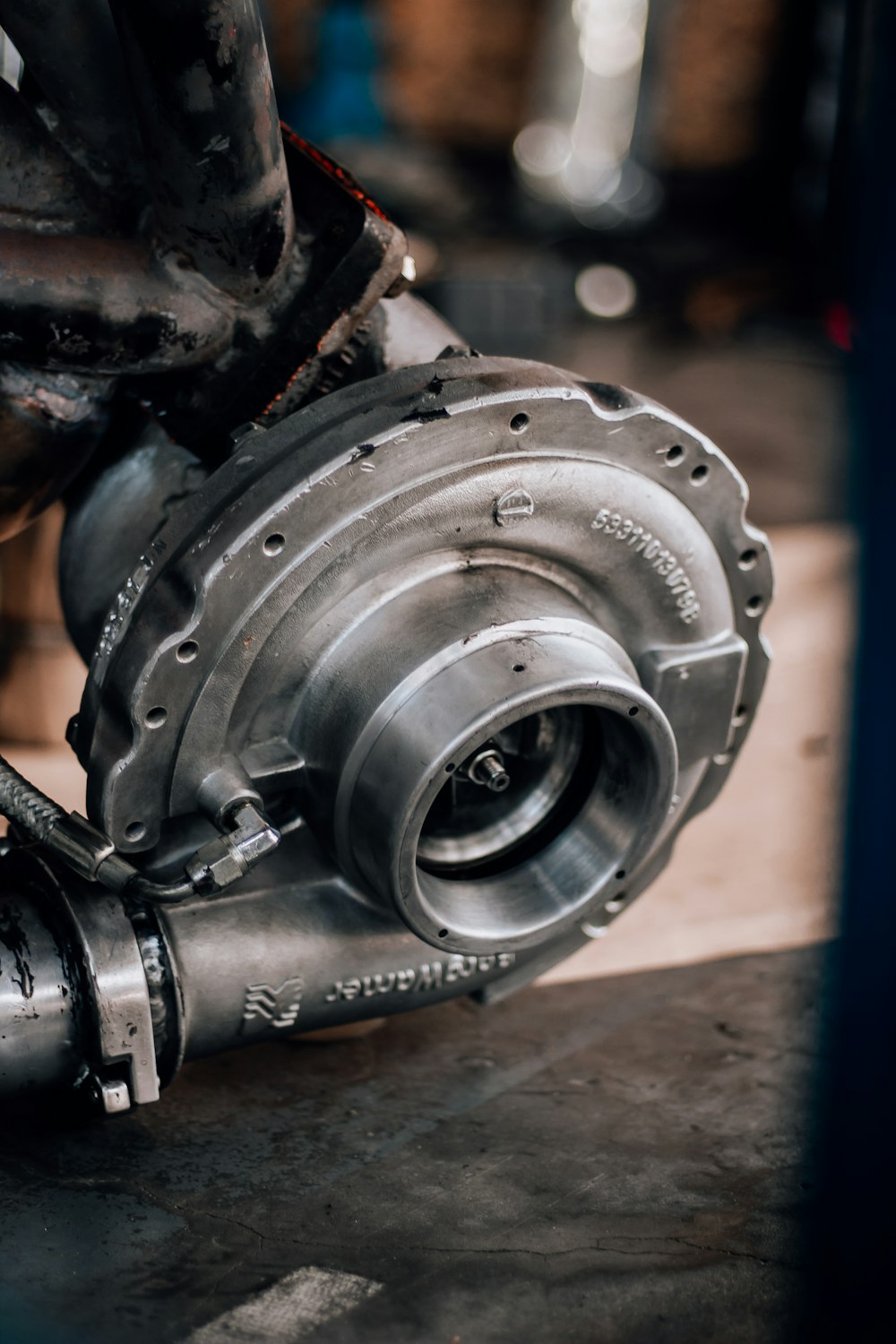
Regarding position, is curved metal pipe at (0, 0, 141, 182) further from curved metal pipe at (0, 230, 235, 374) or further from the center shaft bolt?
the center shaft bolt

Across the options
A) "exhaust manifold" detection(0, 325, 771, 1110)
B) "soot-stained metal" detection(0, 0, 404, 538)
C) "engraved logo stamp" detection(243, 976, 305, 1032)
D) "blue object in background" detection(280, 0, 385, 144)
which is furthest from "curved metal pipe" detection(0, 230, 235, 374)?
"blue object in background" detection(280, 0, 385, 144)

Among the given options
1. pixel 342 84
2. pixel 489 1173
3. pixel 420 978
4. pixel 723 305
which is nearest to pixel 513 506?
pixel 420 978

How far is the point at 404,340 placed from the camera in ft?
4.06

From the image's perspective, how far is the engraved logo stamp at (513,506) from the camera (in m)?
1.07

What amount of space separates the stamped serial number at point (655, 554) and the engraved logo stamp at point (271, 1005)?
→ 0.45 m

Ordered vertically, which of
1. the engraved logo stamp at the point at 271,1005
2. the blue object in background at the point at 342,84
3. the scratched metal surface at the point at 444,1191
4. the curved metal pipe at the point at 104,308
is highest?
the blue object in background at the point at 342,84

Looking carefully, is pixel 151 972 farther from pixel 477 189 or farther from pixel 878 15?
pixel 477 189

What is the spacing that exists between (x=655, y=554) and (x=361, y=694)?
0.95ft

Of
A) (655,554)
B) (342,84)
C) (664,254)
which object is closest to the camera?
(655,554)

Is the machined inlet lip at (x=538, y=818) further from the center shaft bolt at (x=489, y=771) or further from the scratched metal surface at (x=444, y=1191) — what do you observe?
the scratched metal surface at (x=444, y=1191)

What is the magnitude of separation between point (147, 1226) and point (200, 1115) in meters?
0.14

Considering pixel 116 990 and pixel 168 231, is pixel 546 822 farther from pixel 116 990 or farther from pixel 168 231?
pixel 168 231

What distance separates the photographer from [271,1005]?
111 cm

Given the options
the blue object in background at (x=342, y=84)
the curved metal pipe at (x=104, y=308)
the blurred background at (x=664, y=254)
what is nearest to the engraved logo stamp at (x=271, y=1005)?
the blurred background at (x=664, y=254)
